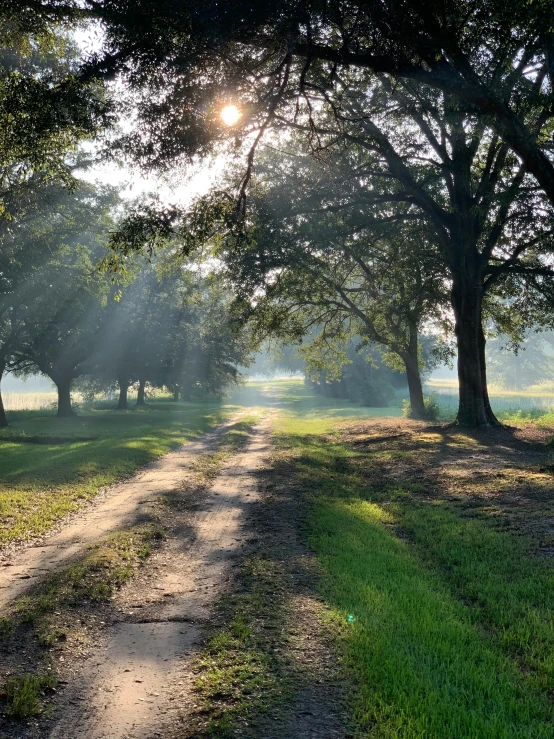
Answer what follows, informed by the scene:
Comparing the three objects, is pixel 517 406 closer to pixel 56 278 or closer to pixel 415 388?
pixel 415 388

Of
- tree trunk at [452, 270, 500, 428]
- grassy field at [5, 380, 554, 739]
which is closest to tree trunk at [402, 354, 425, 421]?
tree trunk at [452, 270, 500, 428]

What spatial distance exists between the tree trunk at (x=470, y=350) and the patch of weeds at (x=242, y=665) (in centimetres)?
1649

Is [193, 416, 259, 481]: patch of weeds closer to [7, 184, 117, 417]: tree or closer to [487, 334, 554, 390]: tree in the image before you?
[7, 184, 117, 417]: tree

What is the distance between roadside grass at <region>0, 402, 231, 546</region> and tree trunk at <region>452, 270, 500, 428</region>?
11183mm

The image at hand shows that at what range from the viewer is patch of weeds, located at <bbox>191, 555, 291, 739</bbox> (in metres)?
3.59

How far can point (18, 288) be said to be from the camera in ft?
89.3

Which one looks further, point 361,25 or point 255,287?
point 255,287

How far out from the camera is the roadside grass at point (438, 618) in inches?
140

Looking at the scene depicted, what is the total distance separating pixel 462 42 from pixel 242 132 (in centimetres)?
472

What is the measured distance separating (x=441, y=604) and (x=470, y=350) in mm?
16448

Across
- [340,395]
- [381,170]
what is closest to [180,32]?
[381,170]

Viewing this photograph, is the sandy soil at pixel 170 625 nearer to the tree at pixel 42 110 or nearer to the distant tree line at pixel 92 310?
the tree at pixel 42 110

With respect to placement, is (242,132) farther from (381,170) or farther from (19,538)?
(19,538)

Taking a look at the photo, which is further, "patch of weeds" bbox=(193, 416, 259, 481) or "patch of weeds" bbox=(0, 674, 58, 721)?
"patch of weeds" bbox=(193, 416, 259, 481)
